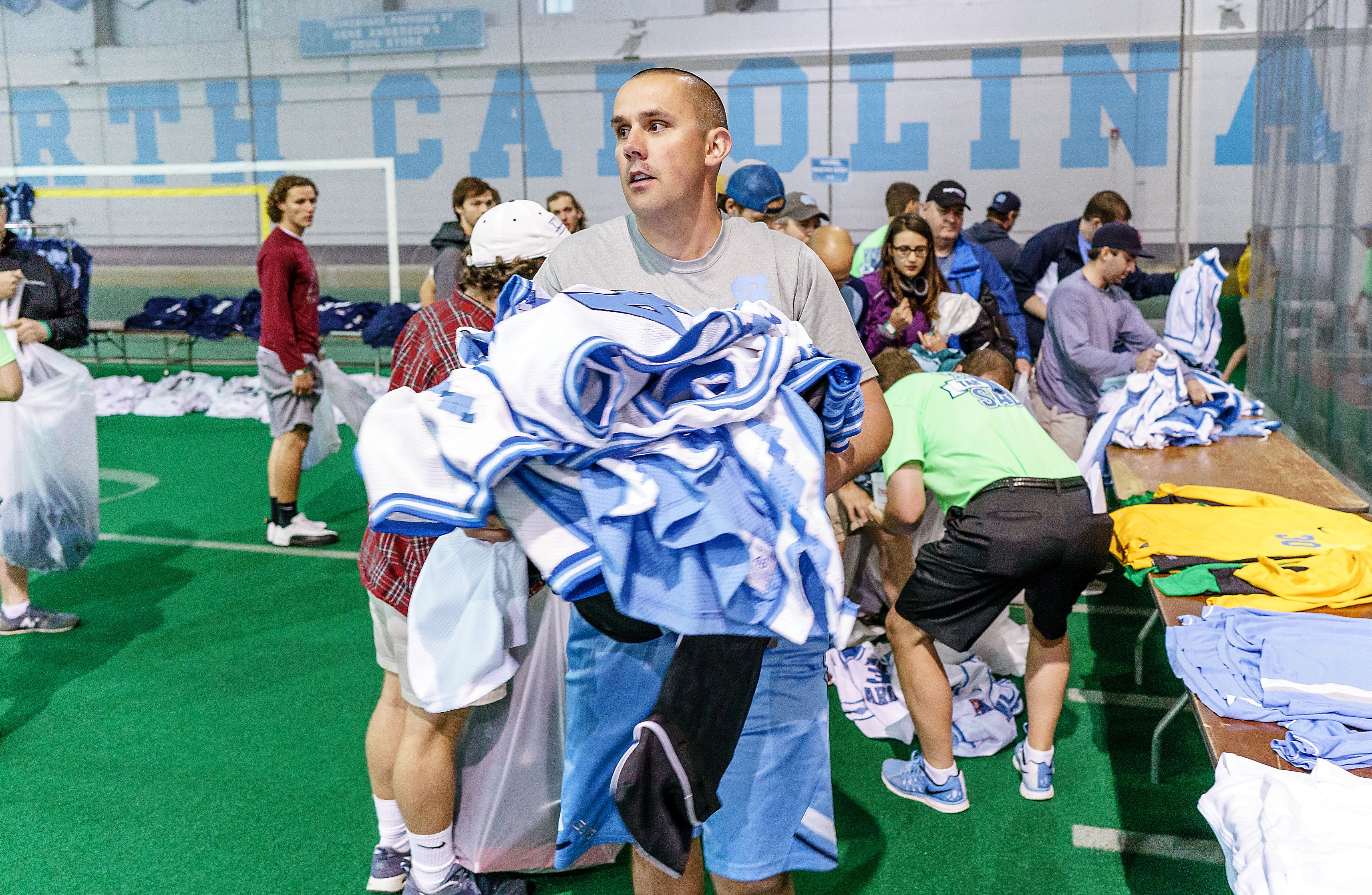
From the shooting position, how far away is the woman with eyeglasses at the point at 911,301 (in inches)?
173

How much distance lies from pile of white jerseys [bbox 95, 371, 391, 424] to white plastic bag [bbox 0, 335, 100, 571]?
16.3ft

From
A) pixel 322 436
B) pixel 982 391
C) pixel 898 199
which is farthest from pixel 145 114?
pixel 982 391

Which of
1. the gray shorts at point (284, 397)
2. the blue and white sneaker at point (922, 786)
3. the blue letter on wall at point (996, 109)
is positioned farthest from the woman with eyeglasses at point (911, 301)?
the blue letter on wall at point (996, 109)

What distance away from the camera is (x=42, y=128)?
1293 cm

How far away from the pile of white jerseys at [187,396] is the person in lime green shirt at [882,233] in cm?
462

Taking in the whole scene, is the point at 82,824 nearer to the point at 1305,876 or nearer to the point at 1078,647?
the point at 1305,876

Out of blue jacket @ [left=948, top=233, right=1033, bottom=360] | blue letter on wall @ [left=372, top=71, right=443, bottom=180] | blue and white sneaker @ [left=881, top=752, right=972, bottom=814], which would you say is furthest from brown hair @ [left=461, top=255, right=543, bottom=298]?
blue letter on wall @ [left=372, top=71, right=443, bottom=180]

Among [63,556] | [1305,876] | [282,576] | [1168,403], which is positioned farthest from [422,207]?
[1305,876]

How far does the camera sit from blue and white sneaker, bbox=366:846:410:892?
2627 millimetres

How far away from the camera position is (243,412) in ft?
30.3

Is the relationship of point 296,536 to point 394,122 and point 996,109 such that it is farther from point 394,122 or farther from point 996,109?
point 996,109

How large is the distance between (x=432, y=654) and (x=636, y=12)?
1080 cm

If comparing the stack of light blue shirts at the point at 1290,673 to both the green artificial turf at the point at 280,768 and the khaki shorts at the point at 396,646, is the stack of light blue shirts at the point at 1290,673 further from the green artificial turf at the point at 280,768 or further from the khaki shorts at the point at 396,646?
the khaki shorts at the point at 396,646

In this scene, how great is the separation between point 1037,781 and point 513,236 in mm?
2033
